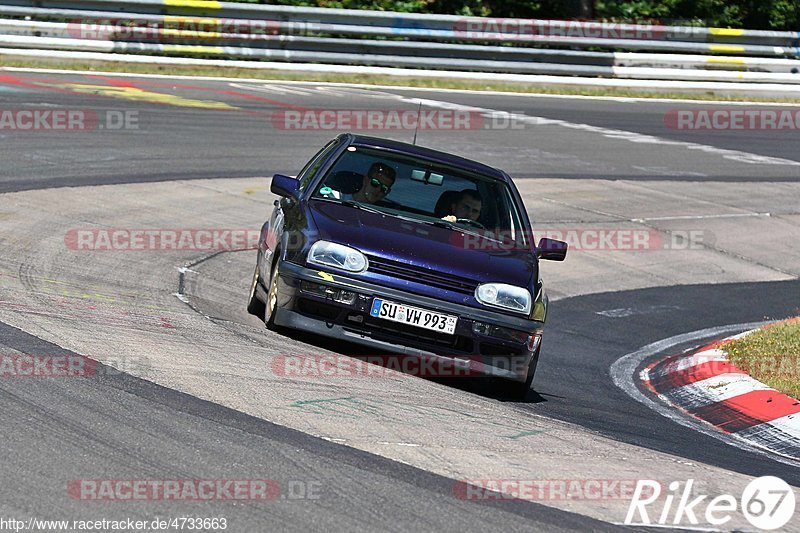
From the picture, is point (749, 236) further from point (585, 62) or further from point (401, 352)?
point (585, 62)

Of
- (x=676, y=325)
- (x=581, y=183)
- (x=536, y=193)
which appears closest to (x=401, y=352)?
(x=676, y=325)

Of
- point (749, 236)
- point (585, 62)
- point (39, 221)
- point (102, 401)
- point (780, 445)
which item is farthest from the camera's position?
point (585, 62)

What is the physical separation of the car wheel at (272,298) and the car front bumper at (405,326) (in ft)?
0.76

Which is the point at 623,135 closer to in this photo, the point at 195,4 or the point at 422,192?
the point at 195,4

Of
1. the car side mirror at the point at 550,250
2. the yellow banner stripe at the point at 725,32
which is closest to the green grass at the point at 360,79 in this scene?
the yellow banner stripe at the point at 725,32

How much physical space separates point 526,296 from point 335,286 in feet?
3.86

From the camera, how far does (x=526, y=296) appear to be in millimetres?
7730
